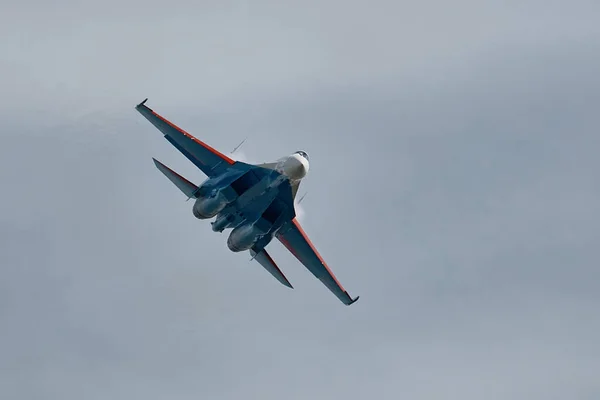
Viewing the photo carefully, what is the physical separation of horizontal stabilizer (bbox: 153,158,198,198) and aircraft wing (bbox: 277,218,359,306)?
34.4 feet

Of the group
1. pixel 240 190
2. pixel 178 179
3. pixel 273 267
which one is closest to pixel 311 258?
pixel 273 267

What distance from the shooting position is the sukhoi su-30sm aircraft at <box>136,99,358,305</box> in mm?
99750

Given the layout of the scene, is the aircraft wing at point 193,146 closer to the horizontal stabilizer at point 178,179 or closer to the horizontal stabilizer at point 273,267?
the horizontal stabilizer at point 178,179

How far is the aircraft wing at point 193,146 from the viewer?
102875mm

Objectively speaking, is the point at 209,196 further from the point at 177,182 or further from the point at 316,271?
the point at 316,271

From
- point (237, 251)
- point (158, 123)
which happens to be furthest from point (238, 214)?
point (158, 123)

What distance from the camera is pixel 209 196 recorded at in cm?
10094

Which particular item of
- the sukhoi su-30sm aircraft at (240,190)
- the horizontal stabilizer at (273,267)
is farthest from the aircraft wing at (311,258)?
the horizontal stabilizer at (273,267)

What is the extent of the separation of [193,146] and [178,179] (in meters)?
3.47

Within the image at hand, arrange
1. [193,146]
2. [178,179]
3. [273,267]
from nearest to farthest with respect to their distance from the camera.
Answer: [178,179], [193,146], [273,267]

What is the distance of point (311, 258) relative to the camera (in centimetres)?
10925

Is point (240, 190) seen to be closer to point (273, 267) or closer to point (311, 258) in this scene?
point (273, 267)

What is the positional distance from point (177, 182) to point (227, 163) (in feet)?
16.4

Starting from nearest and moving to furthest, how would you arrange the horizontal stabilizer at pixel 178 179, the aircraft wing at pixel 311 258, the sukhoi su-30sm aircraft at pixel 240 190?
1. the sukhoi su-30sm aircraft at pixel 240 190
2. the horizontal stabilizer at pixel 178 179
3. the aircraft wing at pixel 311 258
